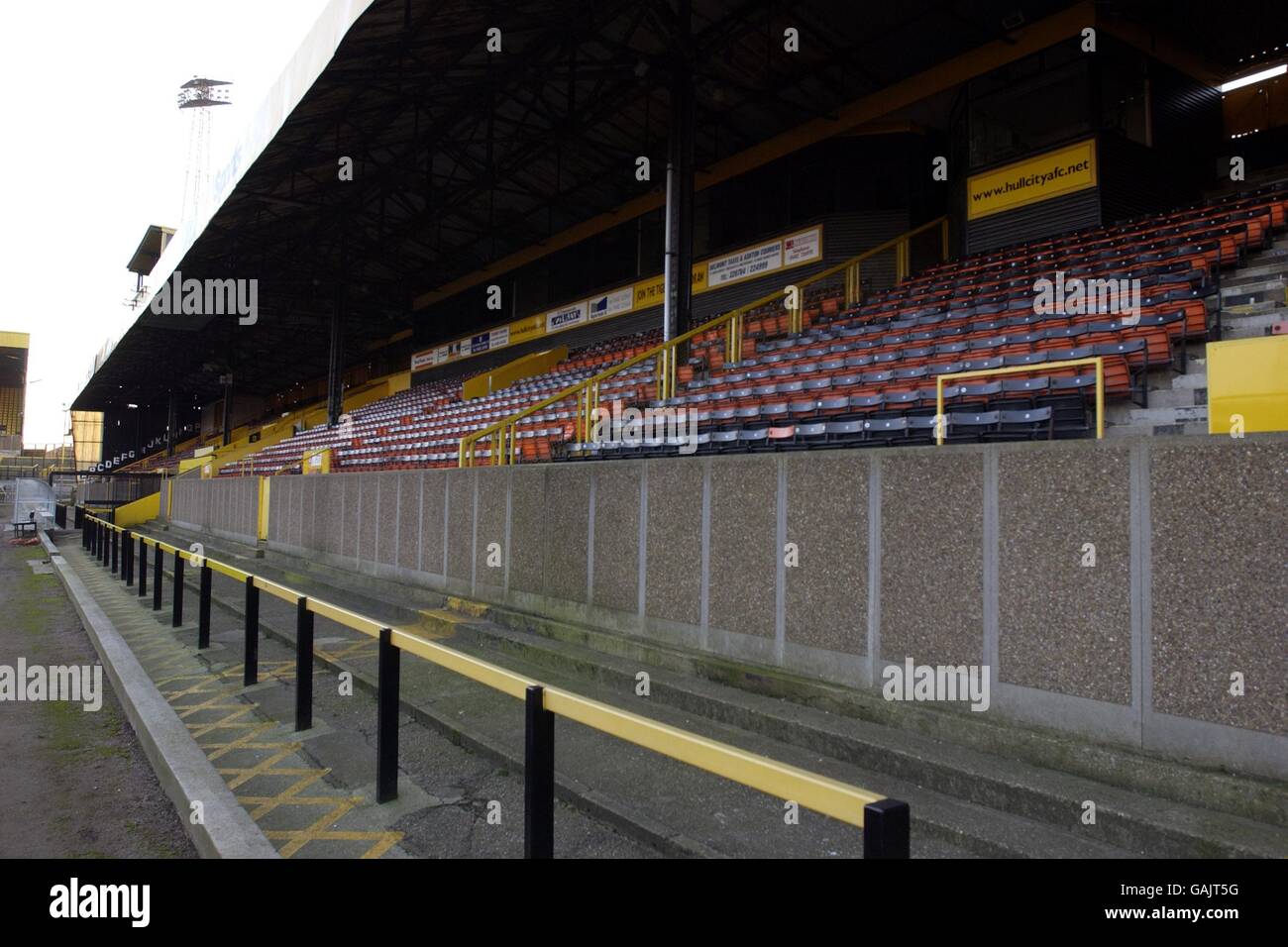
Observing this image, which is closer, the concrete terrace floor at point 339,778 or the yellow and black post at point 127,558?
the concrete terrace floor at point 339,778

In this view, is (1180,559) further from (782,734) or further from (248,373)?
(248,373)

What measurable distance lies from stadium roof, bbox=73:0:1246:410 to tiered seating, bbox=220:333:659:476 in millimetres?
4937

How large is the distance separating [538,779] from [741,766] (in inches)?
44.1

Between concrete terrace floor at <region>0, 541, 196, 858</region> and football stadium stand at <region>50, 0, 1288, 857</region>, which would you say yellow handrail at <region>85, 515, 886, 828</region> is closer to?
football stadium stand at <region>50, 0, 1288, 857</region>

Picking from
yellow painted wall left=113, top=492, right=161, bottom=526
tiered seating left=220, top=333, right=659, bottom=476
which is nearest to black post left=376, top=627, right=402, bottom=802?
tiered seating left=220, top=333, right=659, bottom=476

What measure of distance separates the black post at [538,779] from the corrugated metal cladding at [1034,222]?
14.2m

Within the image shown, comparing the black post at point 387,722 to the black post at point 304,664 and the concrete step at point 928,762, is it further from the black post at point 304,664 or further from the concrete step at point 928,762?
the black post at point 304,664

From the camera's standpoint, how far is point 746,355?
44.7ft

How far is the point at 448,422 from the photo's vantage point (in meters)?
18.2

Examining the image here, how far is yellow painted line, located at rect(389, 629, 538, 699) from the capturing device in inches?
114

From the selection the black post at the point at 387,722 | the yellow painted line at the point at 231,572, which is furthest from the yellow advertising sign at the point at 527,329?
the black post at the point at 387,722

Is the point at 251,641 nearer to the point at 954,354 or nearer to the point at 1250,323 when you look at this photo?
the point at 954,354

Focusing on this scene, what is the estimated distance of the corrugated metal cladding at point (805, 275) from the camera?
53.1 feet
